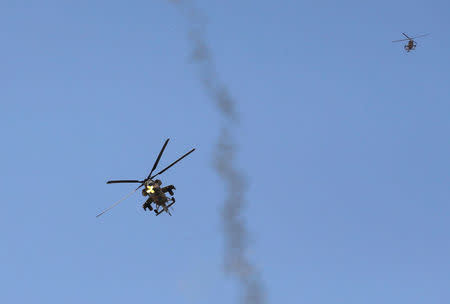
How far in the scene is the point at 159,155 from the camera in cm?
13225

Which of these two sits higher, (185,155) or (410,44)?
(410,44)

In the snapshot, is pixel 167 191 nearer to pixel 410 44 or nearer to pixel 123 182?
pixel 123 182

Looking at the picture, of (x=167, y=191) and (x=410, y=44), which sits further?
(x=410, y=44)

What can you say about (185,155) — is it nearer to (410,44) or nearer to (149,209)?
(149,209)

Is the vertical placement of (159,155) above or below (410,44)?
below

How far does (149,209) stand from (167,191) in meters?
4.34

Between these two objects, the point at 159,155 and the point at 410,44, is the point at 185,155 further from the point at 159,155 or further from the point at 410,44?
the point at 410,44

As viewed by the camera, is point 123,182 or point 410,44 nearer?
point 123,182

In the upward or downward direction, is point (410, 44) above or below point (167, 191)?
above

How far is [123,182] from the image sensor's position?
5182 inches

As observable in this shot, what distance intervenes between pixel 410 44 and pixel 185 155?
70.3 meters

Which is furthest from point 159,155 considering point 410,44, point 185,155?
point 410,44

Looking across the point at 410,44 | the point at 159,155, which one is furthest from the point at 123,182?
the point at 410,44

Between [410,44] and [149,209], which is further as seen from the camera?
[410,44]
